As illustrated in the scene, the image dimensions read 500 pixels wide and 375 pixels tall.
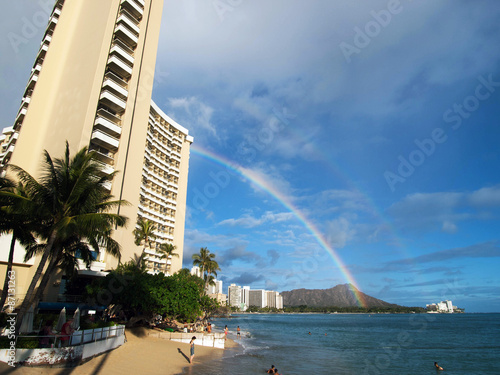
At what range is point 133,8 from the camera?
4491cm

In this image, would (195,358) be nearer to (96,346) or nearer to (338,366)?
(96,346)

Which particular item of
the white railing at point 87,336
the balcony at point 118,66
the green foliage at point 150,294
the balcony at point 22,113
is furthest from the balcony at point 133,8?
the white railing at point 87,336

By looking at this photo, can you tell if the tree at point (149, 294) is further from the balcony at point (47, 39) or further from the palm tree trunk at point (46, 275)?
the balcony at point (47, 39)

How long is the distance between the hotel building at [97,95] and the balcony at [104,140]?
11cm

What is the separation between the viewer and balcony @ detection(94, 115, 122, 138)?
36.7m

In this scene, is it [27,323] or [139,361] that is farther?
[139,361]

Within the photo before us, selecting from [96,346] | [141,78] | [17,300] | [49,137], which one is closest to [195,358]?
[96,346]

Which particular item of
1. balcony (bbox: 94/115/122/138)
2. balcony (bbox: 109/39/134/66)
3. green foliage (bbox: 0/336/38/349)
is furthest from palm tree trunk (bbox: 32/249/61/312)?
balcony (bbox: 109/39/134/66)

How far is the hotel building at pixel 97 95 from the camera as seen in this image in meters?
37.0

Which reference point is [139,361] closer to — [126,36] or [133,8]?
[126,36]

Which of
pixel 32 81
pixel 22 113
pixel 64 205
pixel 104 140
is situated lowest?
pixel 64 205

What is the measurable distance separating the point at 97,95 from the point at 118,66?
18.3 feet

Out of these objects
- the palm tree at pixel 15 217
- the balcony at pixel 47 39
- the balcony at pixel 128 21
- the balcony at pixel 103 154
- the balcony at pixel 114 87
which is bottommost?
the palm tree at pixel 15 217

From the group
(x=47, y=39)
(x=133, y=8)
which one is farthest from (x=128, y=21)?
(x=47, y=39)
